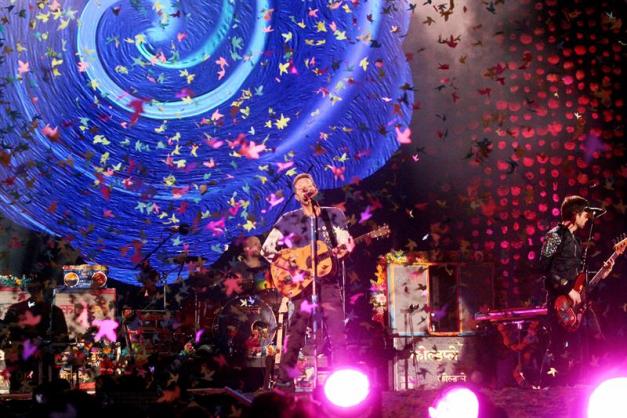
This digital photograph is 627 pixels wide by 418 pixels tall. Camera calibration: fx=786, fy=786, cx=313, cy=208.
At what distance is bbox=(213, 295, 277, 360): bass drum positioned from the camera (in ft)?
27.3

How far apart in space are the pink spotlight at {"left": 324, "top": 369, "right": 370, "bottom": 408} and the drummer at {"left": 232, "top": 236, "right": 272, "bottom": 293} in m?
5.91

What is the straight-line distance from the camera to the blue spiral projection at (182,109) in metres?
8.31

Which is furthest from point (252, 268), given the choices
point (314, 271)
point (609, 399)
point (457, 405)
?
point (609, 399)

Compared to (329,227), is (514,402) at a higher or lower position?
lower

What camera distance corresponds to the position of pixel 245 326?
27.6 feet

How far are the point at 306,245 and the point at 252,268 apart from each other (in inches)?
94.1

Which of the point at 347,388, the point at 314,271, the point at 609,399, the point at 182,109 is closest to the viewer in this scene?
the point at 609,399

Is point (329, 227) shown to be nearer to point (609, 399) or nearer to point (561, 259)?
point (561, 259)

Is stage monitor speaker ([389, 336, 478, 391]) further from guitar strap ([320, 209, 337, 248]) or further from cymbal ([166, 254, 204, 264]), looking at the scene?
cymbal ([166, 254, 204, 264])

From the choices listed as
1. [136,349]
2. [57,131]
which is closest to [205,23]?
[57,131]

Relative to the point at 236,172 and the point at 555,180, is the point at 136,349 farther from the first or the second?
the point at 555,180

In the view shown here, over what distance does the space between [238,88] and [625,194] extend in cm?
424

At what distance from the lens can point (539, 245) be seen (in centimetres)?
838

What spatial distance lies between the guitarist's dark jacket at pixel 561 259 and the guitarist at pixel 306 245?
68.8 inches
